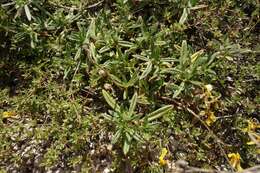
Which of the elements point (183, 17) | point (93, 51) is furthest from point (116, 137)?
point (183, 17)

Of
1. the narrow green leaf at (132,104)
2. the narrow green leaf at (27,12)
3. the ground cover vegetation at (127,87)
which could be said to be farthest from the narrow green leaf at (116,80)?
the narrow green leaf at (27,12)

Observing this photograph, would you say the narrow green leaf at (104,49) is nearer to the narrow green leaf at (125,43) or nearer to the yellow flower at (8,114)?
the narrow green leaf at (125,43)

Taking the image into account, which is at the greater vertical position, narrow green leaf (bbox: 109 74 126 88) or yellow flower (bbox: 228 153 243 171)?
narrow green leaf (bbox: 109 74 126 88)

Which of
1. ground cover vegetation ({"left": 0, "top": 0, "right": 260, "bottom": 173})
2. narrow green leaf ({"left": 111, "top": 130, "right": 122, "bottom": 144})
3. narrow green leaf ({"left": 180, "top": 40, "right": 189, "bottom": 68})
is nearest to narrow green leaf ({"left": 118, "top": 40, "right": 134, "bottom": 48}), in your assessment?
ground cover vegetation ({"left": 0, "top": 0, "right": 260, "bottom": 173})

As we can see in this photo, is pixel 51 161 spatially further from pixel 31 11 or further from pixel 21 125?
pixel 31 11

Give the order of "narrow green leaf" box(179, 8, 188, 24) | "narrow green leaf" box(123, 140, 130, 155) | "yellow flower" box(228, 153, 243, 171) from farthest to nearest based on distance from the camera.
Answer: "narrow green leaf" box(179, 8, 188, 24), "yellow flower" box(228, 153, 243, 171), "narrow green leaf" box(123, 140, 130, 155)

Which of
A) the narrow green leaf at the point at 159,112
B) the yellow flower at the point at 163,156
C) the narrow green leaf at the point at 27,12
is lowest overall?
the yellow flower at the point at 163,156

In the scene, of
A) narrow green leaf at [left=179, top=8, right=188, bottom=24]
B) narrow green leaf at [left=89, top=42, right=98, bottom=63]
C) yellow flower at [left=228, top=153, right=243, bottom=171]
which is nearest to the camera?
yellow flower at [left=228, top=153, right=243, bottom=171]

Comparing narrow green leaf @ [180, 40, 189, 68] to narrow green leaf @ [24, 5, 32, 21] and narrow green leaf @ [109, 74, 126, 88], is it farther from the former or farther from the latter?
narrow green leaf @ [24, 5, 32, 21]

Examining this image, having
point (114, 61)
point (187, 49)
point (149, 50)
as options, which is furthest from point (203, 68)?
point (114, 61)
